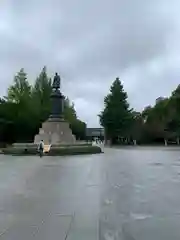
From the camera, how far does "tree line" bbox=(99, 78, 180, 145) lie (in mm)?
97688

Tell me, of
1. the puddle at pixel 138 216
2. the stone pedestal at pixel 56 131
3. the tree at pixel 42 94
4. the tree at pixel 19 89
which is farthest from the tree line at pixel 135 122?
the puddle at pixel 138 216

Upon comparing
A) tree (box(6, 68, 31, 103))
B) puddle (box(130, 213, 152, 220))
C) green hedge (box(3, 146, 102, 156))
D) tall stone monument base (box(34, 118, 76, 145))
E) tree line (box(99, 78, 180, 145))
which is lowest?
puddle (box(130, 213, 152, 220))

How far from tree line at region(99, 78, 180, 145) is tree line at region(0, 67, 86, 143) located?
16632mm

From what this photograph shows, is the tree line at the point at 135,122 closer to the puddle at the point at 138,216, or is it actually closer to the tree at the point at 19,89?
the tree at the point at 19,89

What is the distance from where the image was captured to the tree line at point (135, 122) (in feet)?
320

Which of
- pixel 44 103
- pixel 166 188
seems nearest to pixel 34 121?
pixel 44 103

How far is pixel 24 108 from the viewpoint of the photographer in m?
91.5

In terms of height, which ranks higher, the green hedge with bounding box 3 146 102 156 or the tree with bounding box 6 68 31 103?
the tree with bounding box 6 68 31 103

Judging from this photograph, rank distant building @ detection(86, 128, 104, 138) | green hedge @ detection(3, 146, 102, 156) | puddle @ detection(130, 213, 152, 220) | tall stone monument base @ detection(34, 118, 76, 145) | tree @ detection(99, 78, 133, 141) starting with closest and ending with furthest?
1. puddle @ detection(130, 213, 152, 220)
2. green hedge @ detection(3, 146, 102, 156)
3. tall stone monument base @ detection(34, 118, 76, 145)
4. tree @ detection(99, 78, 133, 141)
5. distant building @ detection(86, 128, 104, 138)

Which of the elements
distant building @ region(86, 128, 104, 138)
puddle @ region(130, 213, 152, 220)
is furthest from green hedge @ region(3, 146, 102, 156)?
distant building @ region(86, 128, 104, 138)

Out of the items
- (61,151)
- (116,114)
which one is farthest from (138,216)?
(116,114)

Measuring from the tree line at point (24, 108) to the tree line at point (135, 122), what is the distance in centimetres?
1663

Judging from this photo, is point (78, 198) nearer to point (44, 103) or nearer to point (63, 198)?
point (63, 198)

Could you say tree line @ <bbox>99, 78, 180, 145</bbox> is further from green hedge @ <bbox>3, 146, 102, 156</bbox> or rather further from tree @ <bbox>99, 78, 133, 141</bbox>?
green hedge @ <bbox>3, 146, 102, 156</bbox>
